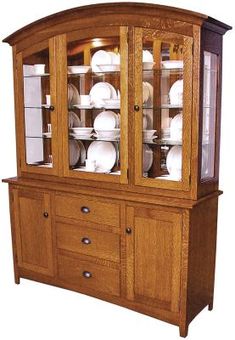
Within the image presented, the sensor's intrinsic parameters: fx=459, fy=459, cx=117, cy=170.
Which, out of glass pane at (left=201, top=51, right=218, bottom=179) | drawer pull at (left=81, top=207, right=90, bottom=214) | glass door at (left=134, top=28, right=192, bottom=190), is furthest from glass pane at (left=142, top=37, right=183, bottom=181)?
drawer pull at (left=81, top=207, right=90, bottom=214)

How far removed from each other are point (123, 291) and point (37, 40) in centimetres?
200

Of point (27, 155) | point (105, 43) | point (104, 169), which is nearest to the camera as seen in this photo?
point (105, 43)

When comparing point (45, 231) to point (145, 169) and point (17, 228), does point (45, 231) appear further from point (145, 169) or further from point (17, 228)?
point (145, 169)

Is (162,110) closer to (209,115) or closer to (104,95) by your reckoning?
(209,115)

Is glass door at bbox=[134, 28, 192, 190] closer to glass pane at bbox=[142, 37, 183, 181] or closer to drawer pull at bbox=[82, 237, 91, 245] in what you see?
glass pane at bbox=[142, 37, 183, 181]

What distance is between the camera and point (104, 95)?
3.51 metres

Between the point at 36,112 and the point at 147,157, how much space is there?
108 centimetres

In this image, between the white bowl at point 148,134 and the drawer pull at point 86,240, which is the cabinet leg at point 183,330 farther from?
the white bowl at point 148,134

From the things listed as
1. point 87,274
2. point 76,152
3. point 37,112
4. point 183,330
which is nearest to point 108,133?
point 76,152

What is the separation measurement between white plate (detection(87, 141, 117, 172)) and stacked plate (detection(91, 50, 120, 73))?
56cm

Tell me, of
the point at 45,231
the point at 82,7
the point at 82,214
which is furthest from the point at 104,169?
the point at 82,7

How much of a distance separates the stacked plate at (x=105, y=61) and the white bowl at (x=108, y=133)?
45 cm

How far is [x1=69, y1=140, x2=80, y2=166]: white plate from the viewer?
141 inches

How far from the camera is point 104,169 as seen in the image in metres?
3.53
